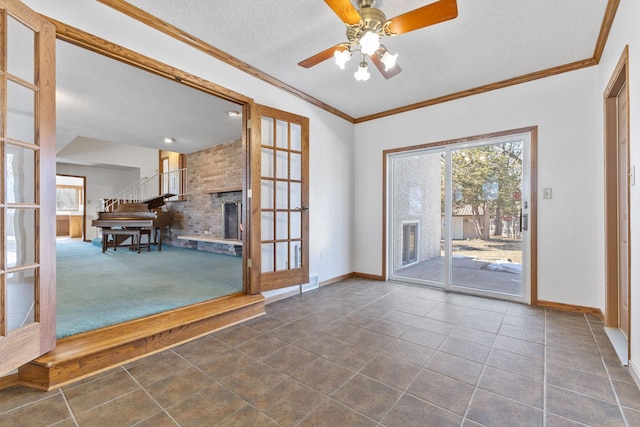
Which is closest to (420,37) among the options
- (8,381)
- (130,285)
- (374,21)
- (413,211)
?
(374,21)

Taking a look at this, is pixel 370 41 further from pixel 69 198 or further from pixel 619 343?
pixel 69 198

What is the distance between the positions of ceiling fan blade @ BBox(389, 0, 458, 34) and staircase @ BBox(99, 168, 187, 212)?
291 inches

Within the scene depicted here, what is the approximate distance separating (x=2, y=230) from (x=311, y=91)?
3063 millimetres

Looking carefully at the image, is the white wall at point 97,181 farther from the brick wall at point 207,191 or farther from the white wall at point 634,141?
the white wall at point 634,141

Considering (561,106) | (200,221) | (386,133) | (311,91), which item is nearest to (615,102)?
(561,106)

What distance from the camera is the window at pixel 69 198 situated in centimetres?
1018

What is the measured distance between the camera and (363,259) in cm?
439

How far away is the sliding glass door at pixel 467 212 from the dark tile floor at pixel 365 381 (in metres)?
0.94

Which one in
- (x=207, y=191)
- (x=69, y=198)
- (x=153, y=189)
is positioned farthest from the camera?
(x=69, y=198)

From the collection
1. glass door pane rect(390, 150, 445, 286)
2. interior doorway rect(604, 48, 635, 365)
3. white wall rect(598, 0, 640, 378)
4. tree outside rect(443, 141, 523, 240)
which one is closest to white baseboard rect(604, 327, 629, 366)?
interior doorway rect(604, 48, 635, 365)

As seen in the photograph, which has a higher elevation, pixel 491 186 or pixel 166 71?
pixel 166 71

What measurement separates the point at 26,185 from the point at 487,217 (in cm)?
424

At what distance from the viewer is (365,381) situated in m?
1.68

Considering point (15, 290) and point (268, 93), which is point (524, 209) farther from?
point (15, 290)
